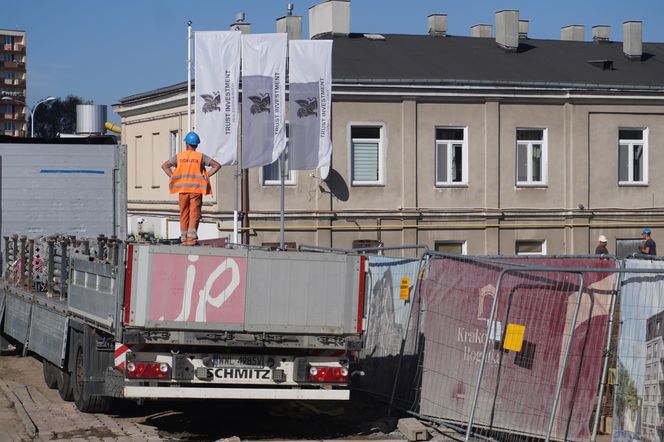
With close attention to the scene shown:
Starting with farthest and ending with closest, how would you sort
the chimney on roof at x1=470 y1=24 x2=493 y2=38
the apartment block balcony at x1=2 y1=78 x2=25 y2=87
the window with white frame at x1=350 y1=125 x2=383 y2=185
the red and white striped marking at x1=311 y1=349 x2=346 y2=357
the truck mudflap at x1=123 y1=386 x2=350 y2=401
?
the apartment block balcony at x1=2 y1=78 x2=25 y2=87
the chimney on roof at x1=470 y1=24 x2=493 y2=38
the window with white frame at x1=350 y1=125 x2=383 y2=185
the red and white striped marking at x1=311 y1=349 x2=346 y2=357
the truck mudflap at x1=123 y1=386 x2=350 y2=401

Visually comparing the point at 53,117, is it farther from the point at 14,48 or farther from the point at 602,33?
the point at 602,33

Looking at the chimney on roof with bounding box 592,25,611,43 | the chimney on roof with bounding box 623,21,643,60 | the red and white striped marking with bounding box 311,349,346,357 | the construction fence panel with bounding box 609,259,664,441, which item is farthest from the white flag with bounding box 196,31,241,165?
the chimney on roof with bounding box 592,25,611,43

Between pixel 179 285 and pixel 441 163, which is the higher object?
pixel 441 163

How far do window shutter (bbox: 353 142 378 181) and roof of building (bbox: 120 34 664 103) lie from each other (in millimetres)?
1874

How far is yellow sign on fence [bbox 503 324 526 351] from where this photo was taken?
11695mm

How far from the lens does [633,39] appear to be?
131 feet

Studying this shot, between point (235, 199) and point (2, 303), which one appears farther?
point (235, 199)

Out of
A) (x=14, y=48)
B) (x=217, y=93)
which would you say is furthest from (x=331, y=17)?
(x=14, y=48)

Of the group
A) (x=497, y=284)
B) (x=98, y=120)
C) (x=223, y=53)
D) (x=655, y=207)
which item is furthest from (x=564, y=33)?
(x=497, y=284)

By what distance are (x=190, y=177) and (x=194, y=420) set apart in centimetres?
296

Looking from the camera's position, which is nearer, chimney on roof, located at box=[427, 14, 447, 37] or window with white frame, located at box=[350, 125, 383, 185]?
window with white frame, located at box=[350, 125, 383, 185]

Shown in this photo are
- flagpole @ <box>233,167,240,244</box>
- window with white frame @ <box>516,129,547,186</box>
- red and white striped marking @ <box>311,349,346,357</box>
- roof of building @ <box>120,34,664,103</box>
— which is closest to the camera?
red and white striped marking @ <box>311,349,346,357</box>

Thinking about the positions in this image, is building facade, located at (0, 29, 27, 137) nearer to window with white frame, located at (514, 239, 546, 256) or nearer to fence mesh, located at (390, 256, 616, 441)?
window with white frame, located at (514, 239, 546, 256)

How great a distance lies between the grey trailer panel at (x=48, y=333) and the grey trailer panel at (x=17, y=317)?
42 centimetres
